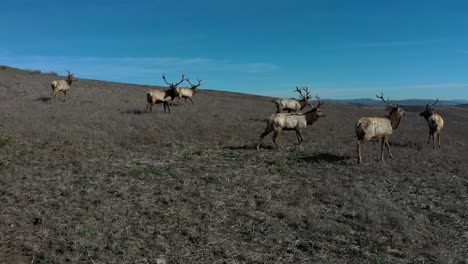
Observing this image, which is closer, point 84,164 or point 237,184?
point 237,184

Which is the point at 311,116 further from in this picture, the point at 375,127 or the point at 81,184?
the point at 81,184

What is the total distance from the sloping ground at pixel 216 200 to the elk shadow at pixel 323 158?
8 cm

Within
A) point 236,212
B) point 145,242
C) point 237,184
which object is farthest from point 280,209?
point 145,242

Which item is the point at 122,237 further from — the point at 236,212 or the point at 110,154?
the point at 110,154

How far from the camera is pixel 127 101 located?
2998 centimetres

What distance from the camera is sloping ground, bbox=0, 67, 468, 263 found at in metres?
6.96

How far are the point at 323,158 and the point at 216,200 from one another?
6378mm

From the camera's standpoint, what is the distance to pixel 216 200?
31.1 ft

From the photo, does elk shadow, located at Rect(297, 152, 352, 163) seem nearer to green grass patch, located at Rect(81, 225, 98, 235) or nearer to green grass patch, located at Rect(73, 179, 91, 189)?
green grass patch, located at Rect(73, 179, 91, 189)

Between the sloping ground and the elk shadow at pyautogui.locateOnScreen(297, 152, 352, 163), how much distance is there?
80 mm

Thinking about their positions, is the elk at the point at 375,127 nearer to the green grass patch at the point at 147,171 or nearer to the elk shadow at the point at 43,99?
the green grass patch at the point at 147,171

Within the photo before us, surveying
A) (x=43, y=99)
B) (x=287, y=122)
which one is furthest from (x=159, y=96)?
(x=287, y=122)

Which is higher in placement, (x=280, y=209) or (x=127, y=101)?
(x=127, y=101)

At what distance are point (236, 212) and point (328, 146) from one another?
31.4ft
